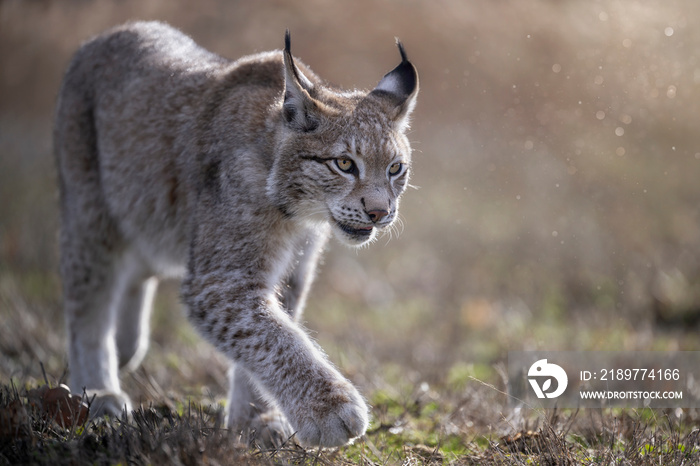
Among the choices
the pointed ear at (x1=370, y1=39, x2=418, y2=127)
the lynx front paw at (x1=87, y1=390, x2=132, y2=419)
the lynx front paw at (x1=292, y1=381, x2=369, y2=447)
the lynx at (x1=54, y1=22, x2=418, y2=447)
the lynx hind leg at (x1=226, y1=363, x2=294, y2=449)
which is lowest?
the lynx front paw at (x1=87, y1=390, x2=132, y2=419)

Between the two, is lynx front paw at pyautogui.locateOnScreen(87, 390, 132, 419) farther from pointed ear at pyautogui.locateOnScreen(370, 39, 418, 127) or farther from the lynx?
pointed ear at pyautogui.locateOnScreen(370, 39, 418, 127)

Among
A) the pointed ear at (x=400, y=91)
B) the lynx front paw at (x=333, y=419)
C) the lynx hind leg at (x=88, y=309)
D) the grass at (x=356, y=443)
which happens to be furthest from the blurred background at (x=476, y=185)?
the pointed ear at (x=400, y=91)

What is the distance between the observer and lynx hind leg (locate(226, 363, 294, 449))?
394cm

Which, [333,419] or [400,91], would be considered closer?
[333,419]

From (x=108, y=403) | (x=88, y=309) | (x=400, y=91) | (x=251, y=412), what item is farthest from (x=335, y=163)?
(x=88, y=309)

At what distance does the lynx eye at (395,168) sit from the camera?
383 cm

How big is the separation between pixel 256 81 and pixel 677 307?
16.7ft

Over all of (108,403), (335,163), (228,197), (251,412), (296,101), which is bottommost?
(108,403)

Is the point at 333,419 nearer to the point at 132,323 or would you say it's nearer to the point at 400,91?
the point at 400,91

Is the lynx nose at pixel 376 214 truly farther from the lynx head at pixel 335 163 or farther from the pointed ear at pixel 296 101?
the pointed ear at pixel 296 101

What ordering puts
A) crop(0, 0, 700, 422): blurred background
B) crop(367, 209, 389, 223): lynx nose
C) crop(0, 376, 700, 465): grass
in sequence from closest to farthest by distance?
crop(0, 376, 700, 465): grass < crop(367, 209, 389, 223): lynx nose < crop(0, 0, 700, 422): blurred background

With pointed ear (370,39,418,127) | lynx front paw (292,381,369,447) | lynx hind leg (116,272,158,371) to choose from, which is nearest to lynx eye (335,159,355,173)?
pointed ear (370,39,418,127)

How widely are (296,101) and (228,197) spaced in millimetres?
605

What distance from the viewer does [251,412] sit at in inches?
165
